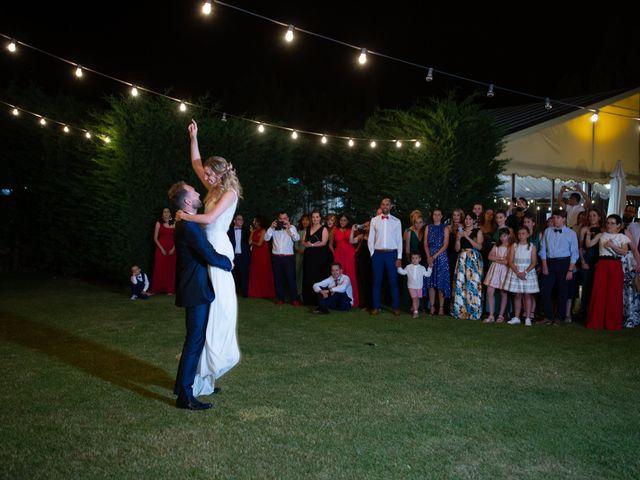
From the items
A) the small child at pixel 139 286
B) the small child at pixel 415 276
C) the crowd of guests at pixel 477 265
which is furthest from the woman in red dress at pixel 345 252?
the small child at pixel 139 286

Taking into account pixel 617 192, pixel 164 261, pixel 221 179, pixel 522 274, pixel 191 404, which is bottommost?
pixel 191 404

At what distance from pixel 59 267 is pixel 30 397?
11709 millimetres

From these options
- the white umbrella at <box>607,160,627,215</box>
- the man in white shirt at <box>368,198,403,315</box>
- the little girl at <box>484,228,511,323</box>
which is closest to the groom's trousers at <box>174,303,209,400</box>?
the man in white shirt at <box>368,198,403,315</box>

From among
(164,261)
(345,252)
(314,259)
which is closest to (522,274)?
(345,252)

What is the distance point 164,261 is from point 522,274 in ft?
21.9

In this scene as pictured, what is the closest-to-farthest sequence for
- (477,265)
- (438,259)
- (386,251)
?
(477,265) < (386,251) < (438,259)

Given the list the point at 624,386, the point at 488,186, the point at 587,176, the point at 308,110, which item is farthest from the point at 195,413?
the point at 308,110

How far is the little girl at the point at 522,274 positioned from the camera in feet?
29.2

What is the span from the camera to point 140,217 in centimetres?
1272

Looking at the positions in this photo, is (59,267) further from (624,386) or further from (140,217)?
(624,386)

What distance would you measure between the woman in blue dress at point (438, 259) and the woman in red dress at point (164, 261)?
5.01 m

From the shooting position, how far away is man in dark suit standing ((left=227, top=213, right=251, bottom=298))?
11.8m

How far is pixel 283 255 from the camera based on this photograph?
10836mm

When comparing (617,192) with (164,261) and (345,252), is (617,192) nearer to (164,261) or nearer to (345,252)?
(345,252)
